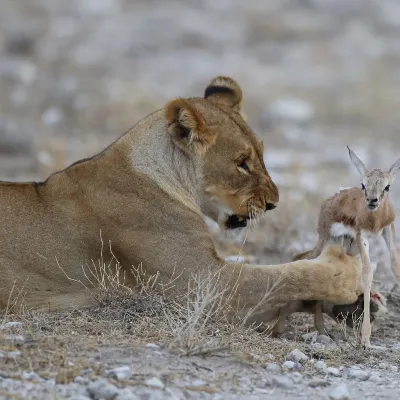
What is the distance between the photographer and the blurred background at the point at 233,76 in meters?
15.6

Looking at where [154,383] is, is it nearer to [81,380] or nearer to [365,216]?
[81,380]

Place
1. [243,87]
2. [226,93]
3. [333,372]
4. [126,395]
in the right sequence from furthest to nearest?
[243,87], [226,93], [333,372], [126,395]

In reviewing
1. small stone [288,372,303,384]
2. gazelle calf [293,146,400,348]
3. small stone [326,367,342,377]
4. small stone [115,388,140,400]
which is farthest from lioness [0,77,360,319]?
small stone [115,388,140,400]

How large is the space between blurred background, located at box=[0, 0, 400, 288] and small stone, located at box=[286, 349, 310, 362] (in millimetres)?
3513

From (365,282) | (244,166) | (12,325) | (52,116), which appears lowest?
(12,325)

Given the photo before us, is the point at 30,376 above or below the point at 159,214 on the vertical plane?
below

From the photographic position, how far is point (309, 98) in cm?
2411

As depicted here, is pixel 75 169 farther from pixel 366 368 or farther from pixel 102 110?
pixel 102 110

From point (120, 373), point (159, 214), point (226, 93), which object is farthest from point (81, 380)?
point (226, 93)

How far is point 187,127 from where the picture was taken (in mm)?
7309

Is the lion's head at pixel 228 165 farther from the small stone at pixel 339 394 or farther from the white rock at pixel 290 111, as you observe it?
the white rock at pixel 290 111

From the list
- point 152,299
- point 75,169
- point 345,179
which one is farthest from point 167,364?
point 345,179

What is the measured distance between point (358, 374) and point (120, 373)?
4.68ft

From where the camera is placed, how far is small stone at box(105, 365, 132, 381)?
5.68 meters
